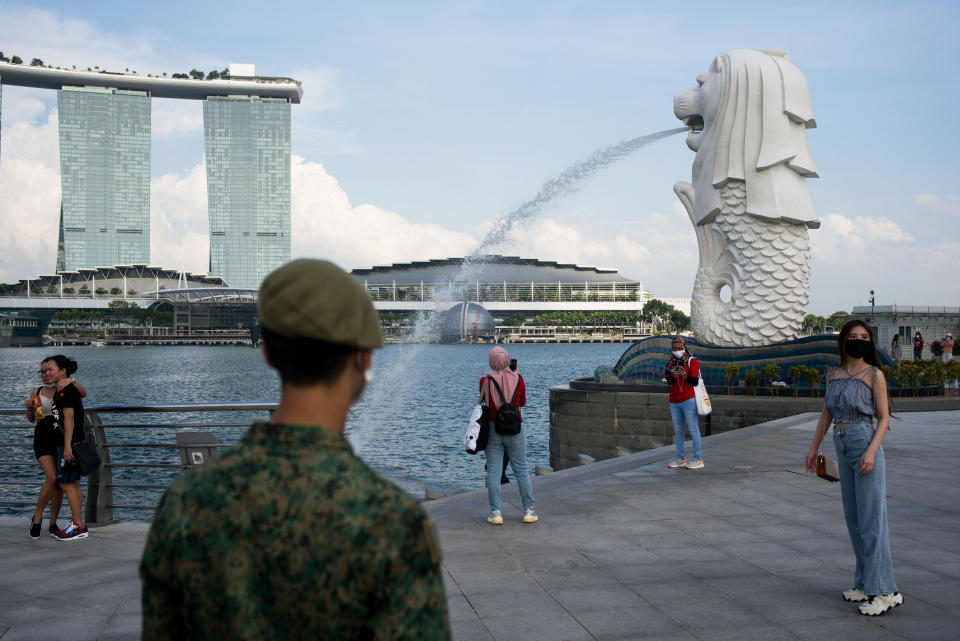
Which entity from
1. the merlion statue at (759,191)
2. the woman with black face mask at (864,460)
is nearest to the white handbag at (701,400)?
the woman with black face mask at (864,460)

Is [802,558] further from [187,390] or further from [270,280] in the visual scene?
[187,390]

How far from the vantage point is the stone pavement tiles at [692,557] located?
4492 millimetres

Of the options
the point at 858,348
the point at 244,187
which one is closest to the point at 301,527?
the point at 858,348

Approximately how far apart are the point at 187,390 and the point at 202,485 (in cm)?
4361

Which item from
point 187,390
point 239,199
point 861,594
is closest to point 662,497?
point 861,594

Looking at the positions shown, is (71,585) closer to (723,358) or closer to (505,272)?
(723,358)

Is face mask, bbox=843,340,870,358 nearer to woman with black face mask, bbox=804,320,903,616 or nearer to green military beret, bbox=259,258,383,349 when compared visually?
woman with black face mask, bbox=804,320,903,616

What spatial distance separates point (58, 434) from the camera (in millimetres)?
6562

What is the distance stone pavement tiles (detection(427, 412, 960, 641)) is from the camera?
4.49 meters

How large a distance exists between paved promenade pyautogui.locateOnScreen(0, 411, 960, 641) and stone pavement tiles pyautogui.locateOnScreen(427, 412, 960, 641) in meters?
0.02

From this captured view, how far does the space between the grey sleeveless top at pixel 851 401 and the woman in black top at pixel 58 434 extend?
544cm

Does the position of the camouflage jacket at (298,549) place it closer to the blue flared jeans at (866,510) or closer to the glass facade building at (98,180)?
the blue flared jeans at (866,510)

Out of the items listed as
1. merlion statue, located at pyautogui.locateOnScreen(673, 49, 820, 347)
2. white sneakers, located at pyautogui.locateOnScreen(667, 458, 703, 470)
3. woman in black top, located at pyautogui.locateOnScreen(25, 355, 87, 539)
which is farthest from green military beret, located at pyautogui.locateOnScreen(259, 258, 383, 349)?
merlion statue, located at pyautogui.locateOnScreen(673, 49, 820, 347)

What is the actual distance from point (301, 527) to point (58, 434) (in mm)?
6024
